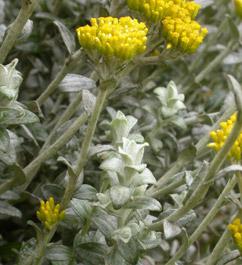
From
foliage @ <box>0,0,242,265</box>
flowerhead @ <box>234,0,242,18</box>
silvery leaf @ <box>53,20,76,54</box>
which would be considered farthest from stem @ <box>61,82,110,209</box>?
flowerhead @ <box>234,0,242,18</box>

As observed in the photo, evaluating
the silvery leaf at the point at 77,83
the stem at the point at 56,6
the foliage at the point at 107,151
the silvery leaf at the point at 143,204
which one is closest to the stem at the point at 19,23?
the foliage at the point at 107,151

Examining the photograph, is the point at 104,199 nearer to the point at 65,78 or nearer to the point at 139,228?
the point at 139,228

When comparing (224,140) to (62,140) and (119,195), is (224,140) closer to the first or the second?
(119,195)

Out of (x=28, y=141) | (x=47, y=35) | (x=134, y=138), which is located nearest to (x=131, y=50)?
(x=134, y=138)

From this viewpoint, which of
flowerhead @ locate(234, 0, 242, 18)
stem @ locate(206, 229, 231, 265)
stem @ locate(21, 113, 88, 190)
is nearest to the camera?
stem @ locate(206, 229, 231, 265)

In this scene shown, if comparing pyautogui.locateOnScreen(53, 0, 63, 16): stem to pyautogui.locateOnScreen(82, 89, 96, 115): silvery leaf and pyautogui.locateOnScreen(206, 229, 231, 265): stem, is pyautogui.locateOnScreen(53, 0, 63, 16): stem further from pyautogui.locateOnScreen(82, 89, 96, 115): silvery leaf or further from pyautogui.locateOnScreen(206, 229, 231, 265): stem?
pyautogui.locateOnScreen(206, 229, 231, 265): stem

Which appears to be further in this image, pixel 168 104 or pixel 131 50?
pixel 168 104
